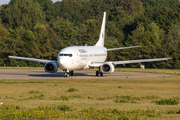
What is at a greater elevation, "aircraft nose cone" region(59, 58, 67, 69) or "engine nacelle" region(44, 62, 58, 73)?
"aircraft nose cone" region(59, 58, 67, 69)

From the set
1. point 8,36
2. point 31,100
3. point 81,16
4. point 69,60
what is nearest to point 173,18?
point 8,36

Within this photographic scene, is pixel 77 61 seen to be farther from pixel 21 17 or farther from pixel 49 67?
pixel 21 17

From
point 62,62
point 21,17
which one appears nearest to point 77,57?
point 62,62

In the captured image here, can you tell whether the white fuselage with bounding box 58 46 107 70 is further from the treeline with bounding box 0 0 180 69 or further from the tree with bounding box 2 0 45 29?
the tree with bounding box 2 0 45 29

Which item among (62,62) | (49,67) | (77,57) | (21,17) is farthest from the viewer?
(21,17)

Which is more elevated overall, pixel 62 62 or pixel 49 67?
pixel 62 62

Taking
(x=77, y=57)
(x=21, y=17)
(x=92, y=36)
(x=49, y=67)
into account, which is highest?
(x=21, y=17)

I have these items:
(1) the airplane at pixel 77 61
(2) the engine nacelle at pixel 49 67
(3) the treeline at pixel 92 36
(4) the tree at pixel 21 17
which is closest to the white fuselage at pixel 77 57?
(1) the airplane at pixel 77 61

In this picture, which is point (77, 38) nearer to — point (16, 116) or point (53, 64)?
point (53, 64)

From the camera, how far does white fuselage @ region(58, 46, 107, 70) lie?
39.0 metres

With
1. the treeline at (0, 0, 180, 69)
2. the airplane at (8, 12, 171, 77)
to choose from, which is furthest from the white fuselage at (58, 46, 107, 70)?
the treeline at (0, 0, 180, 69)

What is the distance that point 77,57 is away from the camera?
134 ft

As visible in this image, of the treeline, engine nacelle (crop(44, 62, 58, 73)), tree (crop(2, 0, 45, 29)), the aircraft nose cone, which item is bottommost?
engine nacelle (crop(44, 62, 58, 73))

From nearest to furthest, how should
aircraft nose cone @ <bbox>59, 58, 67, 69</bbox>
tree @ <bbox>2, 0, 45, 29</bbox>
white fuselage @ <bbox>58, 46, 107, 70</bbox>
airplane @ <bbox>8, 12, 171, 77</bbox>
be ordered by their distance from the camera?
aircraft nose cone @ <bbox>59, 58, 67, 69</bbox>
white fuselage @ <bbox>58, 46, 107, 70</bbox>
airplane @ <bbox>8, 12, 171, 77</bbox>
tree @ <bbox>2, 0, 45, 29</bbox>
